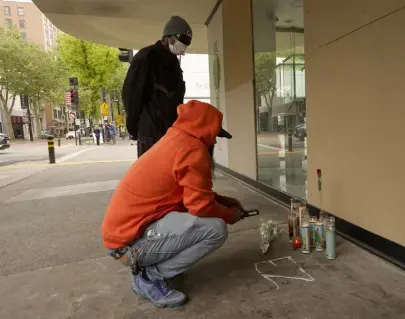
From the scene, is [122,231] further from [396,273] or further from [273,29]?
[273,29]

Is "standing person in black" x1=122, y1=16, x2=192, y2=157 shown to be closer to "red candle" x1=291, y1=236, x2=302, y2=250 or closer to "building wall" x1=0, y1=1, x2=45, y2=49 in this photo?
"red candle" x1=291, y1=236, x2=302, y2=250

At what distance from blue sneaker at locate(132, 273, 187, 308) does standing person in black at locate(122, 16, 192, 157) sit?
1292 millimetres

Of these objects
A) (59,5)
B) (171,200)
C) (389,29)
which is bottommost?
(171,200)

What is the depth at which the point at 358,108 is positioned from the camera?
2.87 metres

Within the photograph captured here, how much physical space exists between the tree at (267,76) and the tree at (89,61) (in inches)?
868

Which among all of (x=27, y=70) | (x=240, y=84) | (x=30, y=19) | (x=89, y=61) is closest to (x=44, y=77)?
(x=27, y=70)

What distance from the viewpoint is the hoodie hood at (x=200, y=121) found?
81.7 inches

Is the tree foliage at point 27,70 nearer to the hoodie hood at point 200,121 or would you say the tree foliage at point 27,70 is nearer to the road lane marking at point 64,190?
the road lane marking at point 64,190

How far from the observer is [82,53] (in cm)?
2497

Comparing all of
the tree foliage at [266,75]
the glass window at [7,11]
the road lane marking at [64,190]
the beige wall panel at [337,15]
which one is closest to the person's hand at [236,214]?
the beige wall panel at [337,15]

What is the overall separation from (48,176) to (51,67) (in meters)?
30.9

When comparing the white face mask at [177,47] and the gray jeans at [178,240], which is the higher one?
the white face mask at [177,47]

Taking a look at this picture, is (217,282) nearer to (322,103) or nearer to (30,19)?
(322,103)

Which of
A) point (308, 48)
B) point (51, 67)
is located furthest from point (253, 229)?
point (51, 67)
